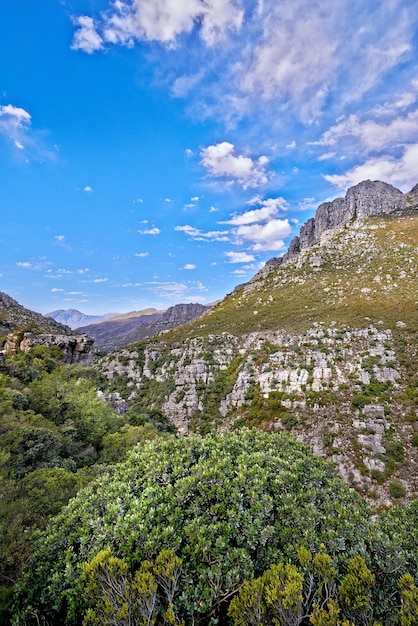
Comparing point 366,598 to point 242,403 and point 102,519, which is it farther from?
point 242,403

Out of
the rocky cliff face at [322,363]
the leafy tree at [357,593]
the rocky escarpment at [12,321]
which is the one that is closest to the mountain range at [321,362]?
the rocky cliff face at [322,363]

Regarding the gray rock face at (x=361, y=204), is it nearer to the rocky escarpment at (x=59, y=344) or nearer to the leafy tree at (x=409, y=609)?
the rocky escarpment at (x=59, y=344)

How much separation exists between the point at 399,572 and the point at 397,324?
63463mm

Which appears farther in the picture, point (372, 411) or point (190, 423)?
point (190, 423)

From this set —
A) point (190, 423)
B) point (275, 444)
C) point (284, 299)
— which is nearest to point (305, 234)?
point (284, 299)

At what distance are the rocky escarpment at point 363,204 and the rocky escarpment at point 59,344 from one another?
101m

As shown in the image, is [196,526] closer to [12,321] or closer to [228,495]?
[228,495]

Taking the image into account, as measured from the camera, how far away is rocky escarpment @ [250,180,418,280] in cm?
12031

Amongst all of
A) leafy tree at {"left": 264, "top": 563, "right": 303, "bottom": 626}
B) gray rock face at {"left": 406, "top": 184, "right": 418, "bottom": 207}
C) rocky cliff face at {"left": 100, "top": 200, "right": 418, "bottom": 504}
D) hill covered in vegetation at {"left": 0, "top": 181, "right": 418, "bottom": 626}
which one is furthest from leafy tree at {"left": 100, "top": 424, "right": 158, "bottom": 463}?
gray rock face at {"left": 406, "top": 184, "right": 418, "bottom": 207}

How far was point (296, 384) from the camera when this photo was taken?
5791cm

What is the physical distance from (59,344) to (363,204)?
135509 millimetres

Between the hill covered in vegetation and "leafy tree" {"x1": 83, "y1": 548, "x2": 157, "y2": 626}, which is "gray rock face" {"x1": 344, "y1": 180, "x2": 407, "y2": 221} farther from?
"leafy tree" {"x1": 83, "y1": 548, "x2": 157, "y2": 626}

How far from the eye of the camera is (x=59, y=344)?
45219mm

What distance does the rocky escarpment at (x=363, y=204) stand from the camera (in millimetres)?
120312
